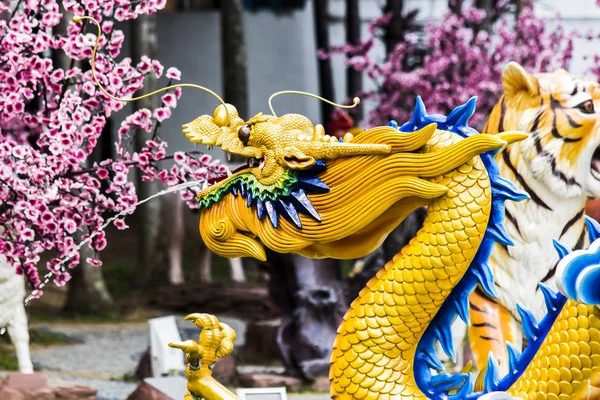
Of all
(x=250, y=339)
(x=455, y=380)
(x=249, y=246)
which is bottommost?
(x=250, y=339)

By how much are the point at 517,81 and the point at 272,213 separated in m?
1.89

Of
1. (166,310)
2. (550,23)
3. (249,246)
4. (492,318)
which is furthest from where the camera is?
(550,23)

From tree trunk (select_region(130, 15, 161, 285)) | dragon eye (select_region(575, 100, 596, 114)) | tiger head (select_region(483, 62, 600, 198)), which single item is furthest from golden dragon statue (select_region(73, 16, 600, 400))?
tree trunk (select_region(130, 15, 161, 285))

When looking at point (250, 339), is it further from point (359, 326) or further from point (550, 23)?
point (359, 326)

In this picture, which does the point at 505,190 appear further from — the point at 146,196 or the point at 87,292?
the point at 146,196

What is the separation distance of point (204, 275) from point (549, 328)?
6.00m

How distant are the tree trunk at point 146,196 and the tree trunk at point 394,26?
7.50 ft

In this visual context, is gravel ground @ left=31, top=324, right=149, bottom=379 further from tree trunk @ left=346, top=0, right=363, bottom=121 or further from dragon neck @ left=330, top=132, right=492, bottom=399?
dragon neck @ left=330, top=132, right=492, bottom=399

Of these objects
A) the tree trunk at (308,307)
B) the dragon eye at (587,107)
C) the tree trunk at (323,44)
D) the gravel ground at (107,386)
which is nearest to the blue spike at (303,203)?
the dragon eye at (587,107)

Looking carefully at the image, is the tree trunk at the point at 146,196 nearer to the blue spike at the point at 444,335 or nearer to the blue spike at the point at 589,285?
the blue spike at the point at 444,335

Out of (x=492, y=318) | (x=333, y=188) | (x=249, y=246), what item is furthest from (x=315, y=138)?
(x=492, y=318)

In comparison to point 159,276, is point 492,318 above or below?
above

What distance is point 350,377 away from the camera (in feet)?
8.49

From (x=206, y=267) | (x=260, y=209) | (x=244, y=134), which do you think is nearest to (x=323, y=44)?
(x=206, y=267)
